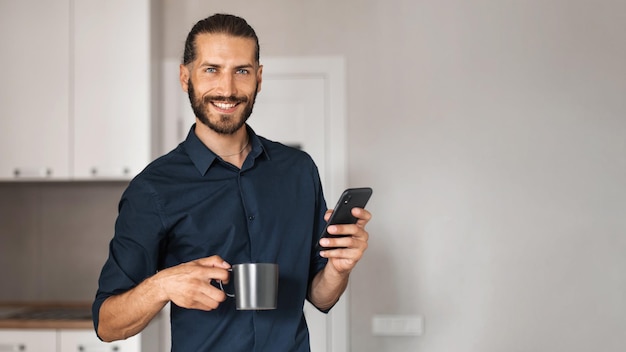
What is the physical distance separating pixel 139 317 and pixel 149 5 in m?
2.32

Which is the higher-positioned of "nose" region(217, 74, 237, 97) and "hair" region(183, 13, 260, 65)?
"hair" region(183, 13, 260, 65)

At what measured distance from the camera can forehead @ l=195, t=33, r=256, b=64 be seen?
159 centimetres

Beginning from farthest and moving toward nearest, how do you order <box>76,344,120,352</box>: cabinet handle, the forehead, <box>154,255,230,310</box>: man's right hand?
<box>76,344,120,352</box>: cabinet handle < the forehead < <box>154,255,230,310</box>: man's right hand

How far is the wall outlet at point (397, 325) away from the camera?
3.49 metres

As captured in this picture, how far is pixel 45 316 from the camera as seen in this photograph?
135 inches

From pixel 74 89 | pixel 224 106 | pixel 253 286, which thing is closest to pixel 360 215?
pixel 253 286

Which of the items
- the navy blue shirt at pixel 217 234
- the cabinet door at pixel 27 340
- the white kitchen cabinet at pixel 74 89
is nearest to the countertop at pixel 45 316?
the cabinet door at pixel 27 340

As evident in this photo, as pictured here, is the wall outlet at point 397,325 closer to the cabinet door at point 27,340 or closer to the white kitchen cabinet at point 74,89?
the white kitchen cabinet at point 74,89

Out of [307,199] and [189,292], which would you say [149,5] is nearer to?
[307,199]

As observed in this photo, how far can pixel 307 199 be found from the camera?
5.74 feet

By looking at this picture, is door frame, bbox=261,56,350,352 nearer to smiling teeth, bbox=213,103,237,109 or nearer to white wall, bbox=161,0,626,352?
white wall, bbox=161,0,626,352

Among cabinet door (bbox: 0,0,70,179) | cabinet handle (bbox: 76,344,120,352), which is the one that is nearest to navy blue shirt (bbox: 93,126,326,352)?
cabinet handle (bbox: 76,344,120,352)

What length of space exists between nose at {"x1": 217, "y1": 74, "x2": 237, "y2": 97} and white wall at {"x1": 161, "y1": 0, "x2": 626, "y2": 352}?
6.58 feet

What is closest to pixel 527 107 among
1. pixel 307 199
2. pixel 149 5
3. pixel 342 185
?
pixel 342 185
